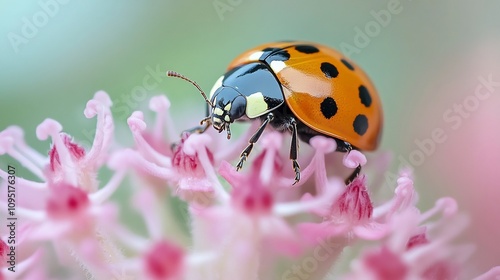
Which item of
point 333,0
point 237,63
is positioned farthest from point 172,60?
point 237,63

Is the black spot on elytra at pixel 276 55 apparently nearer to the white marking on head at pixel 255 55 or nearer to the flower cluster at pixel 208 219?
the white marking on head at pixel 255 55

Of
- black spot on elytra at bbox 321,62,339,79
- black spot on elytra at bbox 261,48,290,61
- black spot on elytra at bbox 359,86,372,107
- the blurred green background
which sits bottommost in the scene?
black spot on elytra at bbox 359,86,372,107

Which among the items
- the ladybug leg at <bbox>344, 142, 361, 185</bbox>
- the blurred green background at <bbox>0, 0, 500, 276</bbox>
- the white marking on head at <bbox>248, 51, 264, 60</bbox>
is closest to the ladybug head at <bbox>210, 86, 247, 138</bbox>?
the white marking on head at <bbox>248, 51, 264, 60</bbox>

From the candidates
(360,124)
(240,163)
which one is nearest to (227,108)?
(240,163)

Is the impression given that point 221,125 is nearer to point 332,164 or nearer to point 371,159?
point 332,164

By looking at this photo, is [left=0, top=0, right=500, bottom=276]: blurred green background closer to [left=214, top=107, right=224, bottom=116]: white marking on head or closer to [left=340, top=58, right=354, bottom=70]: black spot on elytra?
[left=340, top=58, right=354, bottom=70]: black spot on elytra
